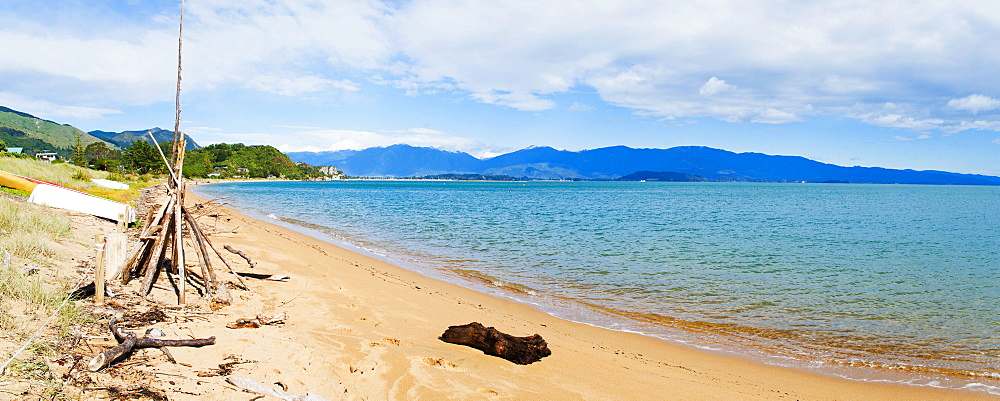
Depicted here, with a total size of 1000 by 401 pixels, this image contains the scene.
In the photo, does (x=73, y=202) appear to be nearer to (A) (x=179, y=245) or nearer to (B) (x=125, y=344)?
(A) (x=179, y=245)

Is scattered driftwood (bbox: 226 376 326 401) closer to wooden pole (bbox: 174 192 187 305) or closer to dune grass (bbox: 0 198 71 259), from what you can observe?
wooden pole (bbox: 174 192 187 305)

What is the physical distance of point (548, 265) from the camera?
16484 millimetres

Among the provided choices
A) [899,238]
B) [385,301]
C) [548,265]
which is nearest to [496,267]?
[548,265]

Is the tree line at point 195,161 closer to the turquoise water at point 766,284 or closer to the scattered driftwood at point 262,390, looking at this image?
the turquoise water at point 766,284

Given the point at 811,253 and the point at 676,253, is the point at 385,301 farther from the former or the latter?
the point at 811,253

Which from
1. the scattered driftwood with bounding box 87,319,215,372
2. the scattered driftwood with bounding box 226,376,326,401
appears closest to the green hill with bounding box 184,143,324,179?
the scattered driftwood with bounding box 87,319,215,372

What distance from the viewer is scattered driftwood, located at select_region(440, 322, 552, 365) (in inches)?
263

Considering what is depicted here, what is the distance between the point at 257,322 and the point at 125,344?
213 centimetres

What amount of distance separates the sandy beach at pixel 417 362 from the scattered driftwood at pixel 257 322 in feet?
0.31

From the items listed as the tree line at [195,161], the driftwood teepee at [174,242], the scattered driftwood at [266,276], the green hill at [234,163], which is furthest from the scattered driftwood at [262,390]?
the green hill at [234,163]

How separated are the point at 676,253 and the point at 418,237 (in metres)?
11.8

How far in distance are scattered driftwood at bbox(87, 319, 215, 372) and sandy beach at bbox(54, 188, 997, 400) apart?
3.2 inches

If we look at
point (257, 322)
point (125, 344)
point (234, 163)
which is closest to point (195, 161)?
point (234, 163)

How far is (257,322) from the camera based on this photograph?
703 centimetres
